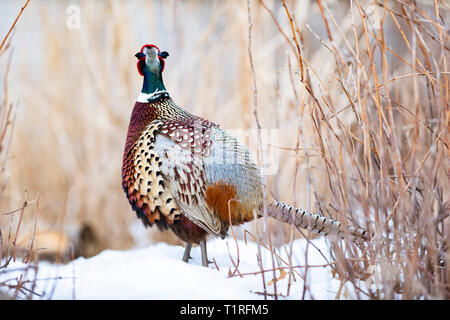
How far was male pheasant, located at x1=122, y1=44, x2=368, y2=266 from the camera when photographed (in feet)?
5.74

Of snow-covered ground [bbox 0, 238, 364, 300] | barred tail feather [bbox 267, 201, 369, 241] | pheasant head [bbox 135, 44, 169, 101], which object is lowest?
snow-covered ground [bbox 0, 238, 364, 300]

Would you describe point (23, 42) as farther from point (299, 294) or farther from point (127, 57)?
point (299, 294)

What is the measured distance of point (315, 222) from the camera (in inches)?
66.1

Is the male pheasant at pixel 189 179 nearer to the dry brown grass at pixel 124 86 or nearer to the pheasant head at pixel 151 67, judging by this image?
the pheasant head at pixel 151 67

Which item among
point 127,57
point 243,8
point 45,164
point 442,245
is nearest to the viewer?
point 442,245

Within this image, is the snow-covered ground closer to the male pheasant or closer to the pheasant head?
the male pheasant

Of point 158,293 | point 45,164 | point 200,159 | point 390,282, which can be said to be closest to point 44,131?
point 45,164

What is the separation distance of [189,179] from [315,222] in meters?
0.50

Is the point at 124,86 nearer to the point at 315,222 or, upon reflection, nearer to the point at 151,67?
the point at 151,67

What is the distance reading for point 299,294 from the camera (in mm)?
1495

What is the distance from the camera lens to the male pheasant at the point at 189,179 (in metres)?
1.75

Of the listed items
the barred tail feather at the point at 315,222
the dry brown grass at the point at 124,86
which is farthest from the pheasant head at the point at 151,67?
the dry brown grass at the point at 124,86

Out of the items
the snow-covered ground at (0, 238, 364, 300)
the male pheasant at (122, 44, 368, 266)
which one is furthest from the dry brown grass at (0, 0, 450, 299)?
the snow-covered ground at (0, 238, 364, 300)

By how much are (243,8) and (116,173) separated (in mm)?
1540
